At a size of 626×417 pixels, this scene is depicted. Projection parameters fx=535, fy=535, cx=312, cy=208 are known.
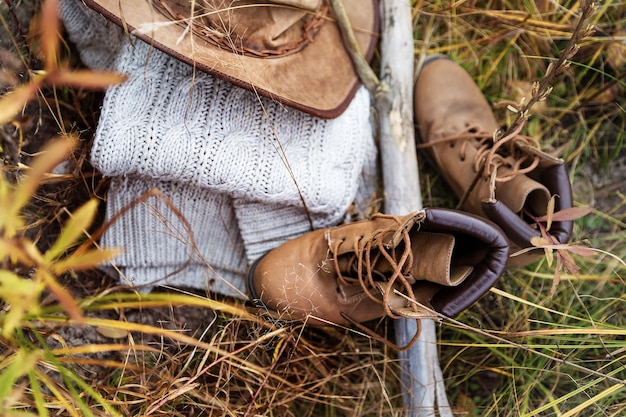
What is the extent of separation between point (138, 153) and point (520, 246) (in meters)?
0.86

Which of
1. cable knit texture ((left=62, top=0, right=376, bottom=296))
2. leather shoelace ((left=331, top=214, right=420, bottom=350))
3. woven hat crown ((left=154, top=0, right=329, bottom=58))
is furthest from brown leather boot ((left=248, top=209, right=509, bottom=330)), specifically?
woven hat crown ((left=154, top=0, right=329, bottom=58))

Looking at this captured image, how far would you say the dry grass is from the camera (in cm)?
115

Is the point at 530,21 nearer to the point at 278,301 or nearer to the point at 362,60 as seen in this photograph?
the point at 362,60

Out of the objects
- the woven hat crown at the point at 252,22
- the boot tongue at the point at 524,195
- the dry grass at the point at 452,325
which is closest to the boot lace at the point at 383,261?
the dry grass at the point at 452,325

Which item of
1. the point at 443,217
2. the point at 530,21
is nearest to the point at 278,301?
the point at 443,217

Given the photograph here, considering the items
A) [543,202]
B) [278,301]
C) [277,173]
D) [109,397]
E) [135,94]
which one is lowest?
[109,397]

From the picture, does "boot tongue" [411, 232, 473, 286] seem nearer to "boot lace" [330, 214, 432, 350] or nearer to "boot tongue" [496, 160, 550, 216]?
"boot lace" [330, 214, 432, 350]

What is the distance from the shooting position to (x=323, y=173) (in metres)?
1.27

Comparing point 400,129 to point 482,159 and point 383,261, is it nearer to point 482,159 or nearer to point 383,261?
point 482,159

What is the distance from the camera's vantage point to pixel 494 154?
52.7 inches

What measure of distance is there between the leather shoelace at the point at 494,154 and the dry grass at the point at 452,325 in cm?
16

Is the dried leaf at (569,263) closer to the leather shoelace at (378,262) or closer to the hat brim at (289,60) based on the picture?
the leather shoelace at (378,262)

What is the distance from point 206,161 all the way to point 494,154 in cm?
71

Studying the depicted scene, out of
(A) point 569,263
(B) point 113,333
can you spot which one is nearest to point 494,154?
(A) point 569,263
